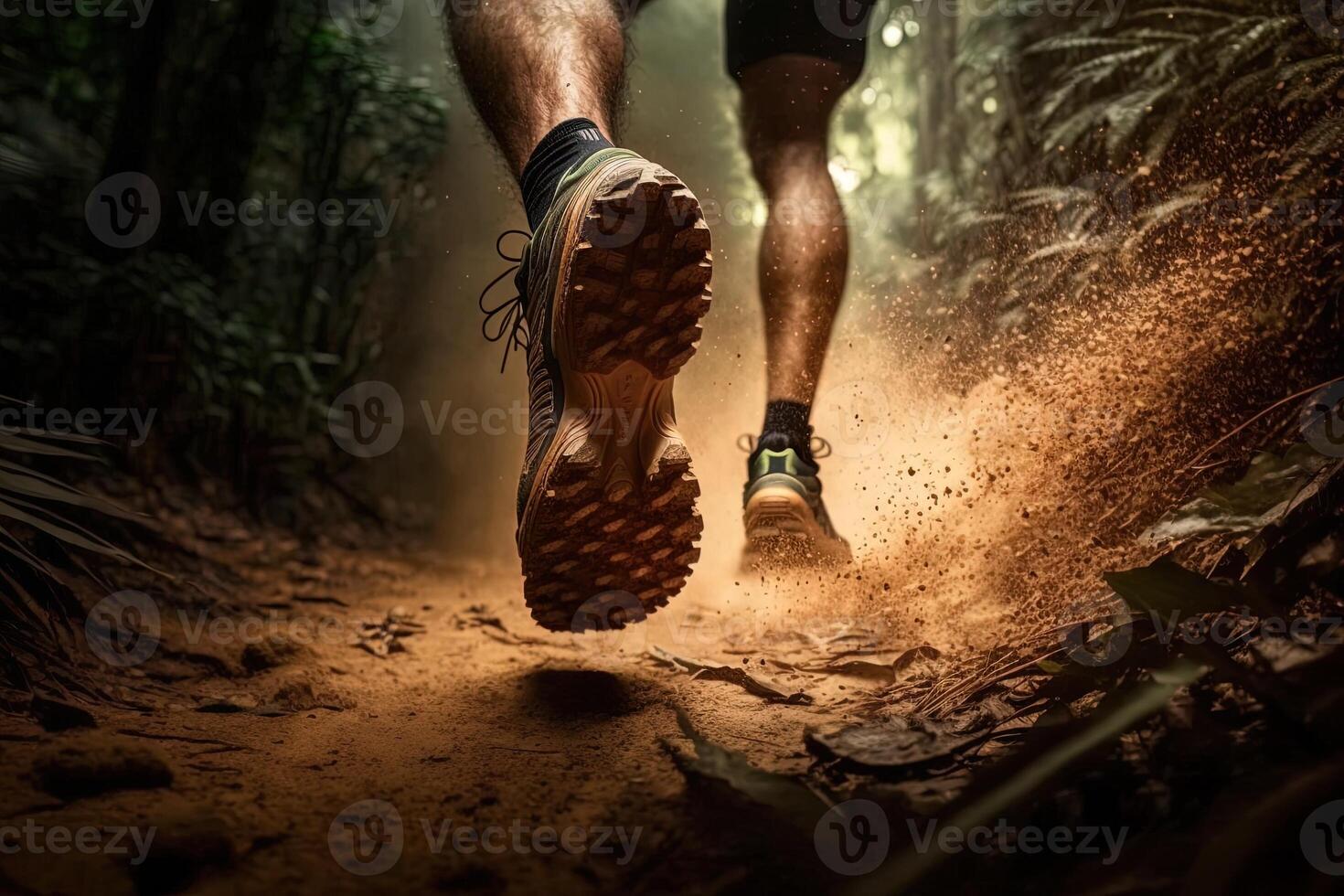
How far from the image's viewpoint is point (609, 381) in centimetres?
135

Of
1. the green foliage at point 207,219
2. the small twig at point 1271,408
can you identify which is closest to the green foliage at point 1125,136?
the small twig at point 1271,408

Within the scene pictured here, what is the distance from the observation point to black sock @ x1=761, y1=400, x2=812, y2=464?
185 centimetres

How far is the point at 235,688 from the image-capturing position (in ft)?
4.97

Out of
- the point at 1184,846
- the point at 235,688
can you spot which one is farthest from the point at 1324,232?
the point at 235,688

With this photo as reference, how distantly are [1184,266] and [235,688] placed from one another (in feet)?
6.74

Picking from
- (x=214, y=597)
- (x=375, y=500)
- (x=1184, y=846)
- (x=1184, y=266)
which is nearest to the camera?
(x=1184, y=846)

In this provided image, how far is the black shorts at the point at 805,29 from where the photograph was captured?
199 centimetres

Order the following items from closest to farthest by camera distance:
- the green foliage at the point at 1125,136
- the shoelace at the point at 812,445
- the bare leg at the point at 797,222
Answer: the green foliage at the point at 1125,136, the bare leg at the point at 797,222, the shoelace at the point at 812,445

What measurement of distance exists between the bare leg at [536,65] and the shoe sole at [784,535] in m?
0.78

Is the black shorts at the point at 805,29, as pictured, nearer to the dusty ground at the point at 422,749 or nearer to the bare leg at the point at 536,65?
the bare leg at the point at 536,65

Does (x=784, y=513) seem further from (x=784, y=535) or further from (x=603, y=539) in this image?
(x=603, y=539)

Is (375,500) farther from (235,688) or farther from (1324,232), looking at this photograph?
(1324,232)

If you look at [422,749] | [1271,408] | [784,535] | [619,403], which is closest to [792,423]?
[784,535]

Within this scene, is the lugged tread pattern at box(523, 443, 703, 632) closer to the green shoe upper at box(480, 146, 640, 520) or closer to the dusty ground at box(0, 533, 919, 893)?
the green shoe upper at box(480, 146, 640, 520)
